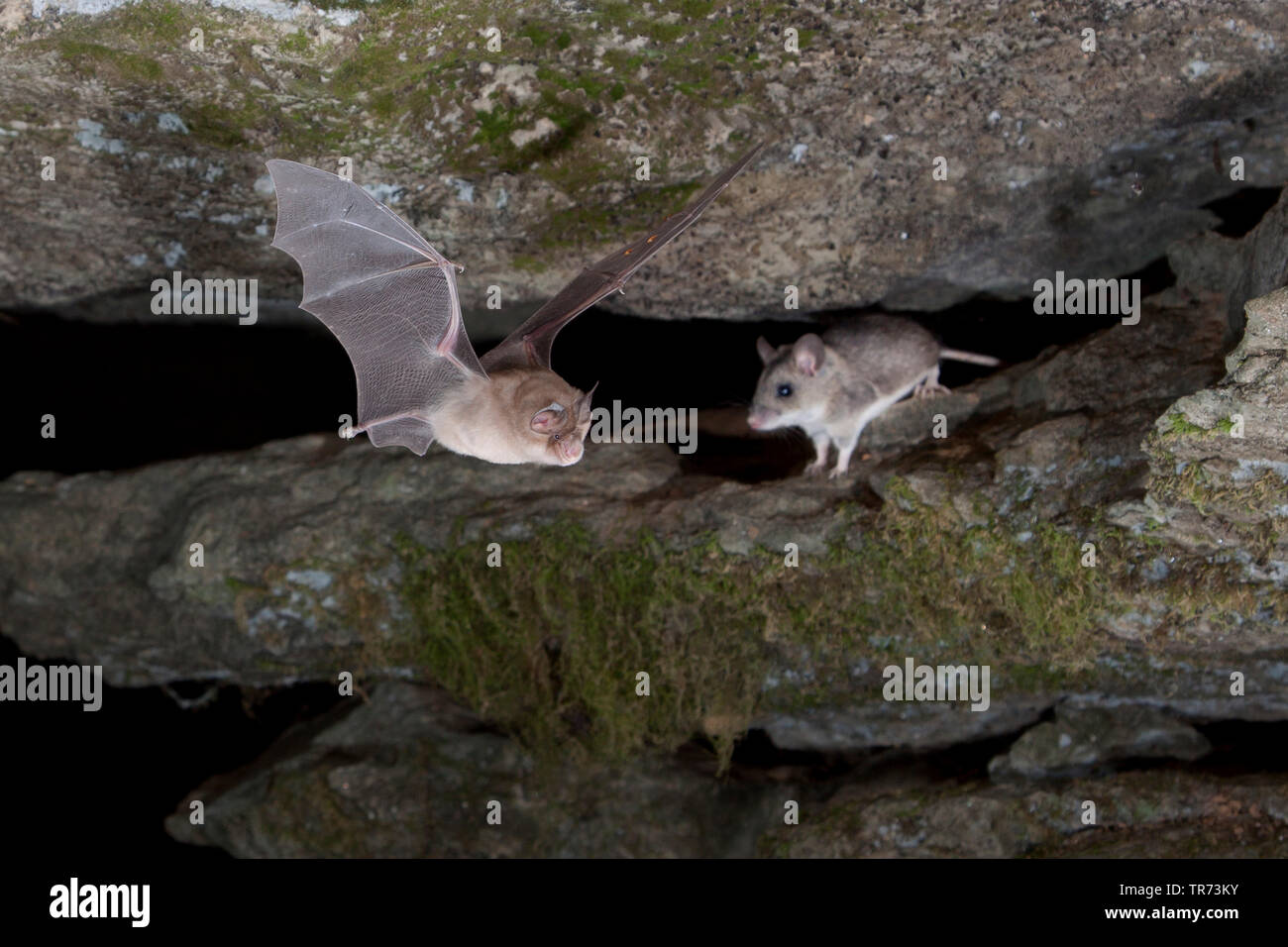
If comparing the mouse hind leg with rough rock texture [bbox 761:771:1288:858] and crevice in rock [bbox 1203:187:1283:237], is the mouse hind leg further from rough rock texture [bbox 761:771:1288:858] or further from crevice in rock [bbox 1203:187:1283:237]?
Result: rough rock texture [bbox 761:771:1288:858]

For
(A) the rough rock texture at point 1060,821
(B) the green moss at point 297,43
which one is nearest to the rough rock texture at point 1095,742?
(A) the rough rock texture at point 1060,821

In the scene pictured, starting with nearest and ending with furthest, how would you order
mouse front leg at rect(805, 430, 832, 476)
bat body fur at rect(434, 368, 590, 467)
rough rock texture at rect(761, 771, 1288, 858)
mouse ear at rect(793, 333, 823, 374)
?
bat body fur at rect(434, 368, 590, 467)
rough rock texture at rect(761, 771, 1288, 858)
mouse ear at rect(793, 333, 823, 374)
mouse front leg at rect(805, 430, 832, 476)

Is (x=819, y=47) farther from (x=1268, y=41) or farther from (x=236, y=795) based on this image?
(x=236, y=795)

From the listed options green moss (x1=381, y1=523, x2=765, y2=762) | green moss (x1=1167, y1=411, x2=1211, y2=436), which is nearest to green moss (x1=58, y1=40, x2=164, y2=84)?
green moss (x1=381, y1=523, x2=765, y2=762)

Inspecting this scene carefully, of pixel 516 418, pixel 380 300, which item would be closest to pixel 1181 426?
pixel 516 418

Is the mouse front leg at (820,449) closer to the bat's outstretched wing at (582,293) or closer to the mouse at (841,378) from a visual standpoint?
the mouse at (841,378)


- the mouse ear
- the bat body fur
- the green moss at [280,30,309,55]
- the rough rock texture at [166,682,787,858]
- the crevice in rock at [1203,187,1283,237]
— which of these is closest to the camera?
the green moss at [280,30,309,55]

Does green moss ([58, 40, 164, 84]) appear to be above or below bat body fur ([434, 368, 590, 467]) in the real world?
above
